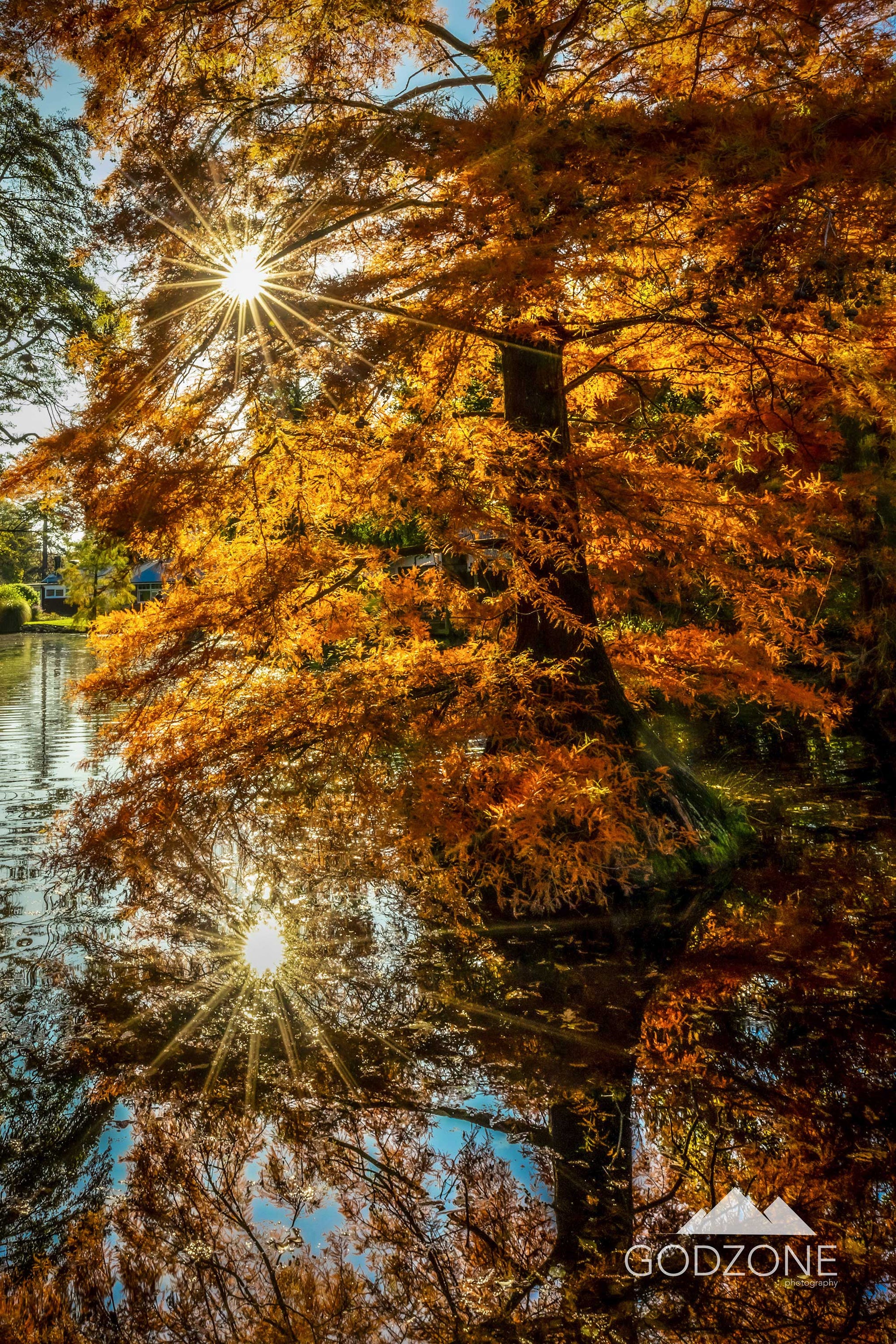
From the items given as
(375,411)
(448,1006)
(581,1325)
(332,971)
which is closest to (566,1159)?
(581,1325)

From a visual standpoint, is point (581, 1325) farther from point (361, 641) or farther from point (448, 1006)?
point (361, 641)

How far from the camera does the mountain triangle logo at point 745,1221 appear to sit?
10.3 ft

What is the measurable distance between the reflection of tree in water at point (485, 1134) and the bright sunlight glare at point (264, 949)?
18 centimetres

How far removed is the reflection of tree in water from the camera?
288 cm

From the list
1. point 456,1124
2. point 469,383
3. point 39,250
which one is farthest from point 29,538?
point 456,1124

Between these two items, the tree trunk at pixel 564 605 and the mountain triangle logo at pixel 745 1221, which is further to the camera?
the tree trunk at pixel 564 605

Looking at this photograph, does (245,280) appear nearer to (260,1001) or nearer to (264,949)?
(260,1001)

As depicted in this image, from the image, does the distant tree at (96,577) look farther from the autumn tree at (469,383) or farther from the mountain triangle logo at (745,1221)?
the mountain triangle logo at (745,1221)

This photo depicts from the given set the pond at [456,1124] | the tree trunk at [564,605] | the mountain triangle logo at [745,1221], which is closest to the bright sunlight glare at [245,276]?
the tree trunk at [564,605]

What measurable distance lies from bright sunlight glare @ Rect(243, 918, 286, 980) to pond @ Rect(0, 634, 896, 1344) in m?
0.04

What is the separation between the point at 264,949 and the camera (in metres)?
6.07

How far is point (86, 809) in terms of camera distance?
20.0 feet

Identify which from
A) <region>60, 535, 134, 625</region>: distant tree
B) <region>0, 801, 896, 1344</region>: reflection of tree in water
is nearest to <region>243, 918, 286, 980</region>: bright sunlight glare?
<region>0, 801, 896, 1344</region>: reflection of tree in water

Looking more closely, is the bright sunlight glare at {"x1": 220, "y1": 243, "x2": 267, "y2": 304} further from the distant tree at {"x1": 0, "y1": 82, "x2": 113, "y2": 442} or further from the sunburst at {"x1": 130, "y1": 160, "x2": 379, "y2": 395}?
the distant tree at {"x1": 0, "y1": 82, "x2": 113, "y2": 442}
